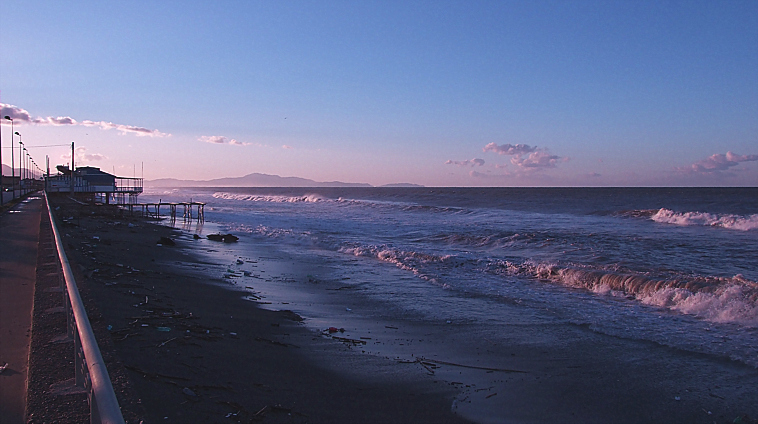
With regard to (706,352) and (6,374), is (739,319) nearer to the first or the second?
(706,352)

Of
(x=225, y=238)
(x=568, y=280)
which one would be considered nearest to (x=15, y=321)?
(x=568, y=280)

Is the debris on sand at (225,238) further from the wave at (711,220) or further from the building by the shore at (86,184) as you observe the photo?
the building by the shore at (86,184)

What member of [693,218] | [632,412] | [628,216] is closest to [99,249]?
[632,412]

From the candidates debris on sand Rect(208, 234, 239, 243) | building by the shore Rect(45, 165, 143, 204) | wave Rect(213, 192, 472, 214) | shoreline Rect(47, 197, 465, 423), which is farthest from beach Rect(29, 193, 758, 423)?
building by the shore Rect(45, 165, 143, 204)

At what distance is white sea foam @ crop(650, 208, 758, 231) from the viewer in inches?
953

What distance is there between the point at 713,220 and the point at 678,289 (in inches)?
850

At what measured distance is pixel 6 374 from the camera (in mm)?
3717

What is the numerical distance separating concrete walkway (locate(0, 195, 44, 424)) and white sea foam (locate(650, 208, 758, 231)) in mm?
28350

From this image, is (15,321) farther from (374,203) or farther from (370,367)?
(374,203)

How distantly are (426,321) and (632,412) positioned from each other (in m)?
3.61

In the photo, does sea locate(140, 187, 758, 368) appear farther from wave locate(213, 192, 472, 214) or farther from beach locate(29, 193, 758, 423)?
wave locate(213, 192, 472, 214)

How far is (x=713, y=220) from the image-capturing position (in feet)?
87.7

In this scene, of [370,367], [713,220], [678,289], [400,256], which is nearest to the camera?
[370,367]

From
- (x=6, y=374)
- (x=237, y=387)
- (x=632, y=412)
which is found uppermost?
(x=6, y=374)
